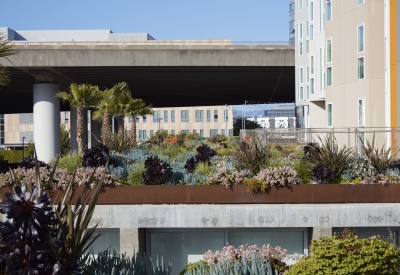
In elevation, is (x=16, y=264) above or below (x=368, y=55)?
below

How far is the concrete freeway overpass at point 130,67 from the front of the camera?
3838 cm

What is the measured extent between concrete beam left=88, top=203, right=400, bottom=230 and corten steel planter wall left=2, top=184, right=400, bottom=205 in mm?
608

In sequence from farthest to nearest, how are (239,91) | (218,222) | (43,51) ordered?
1. (239,91)
2. (43,51)
3. (218,222)

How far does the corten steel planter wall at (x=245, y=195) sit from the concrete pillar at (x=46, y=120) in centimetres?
2793

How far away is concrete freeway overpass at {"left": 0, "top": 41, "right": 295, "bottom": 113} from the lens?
38.3m

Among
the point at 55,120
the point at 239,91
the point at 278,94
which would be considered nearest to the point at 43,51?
the point at 55,120

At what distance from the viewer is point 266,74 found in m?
45.0

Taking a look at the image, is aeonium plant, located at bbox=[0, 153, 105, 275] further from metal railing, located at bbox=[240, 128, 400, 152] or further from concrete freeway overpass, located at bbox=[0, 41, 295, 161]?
concrete freeway overpass, located at bbox=[0, 41, 295, 161]

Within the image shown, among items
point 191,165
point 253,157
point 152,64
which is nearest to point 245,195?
point 253,157

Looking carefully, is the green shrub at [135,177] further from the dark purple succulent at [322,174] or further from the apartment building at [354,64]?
the apartment building at [354,64]

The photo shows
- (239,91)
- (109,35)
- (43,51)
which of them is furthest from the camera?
(109,35)

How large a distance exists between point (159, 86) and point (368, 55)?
78.8 ft

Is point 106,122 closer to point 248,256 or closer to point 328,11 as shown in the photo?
point 328,11

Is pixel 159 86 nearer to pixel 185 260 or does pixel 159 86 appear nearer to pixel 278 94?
pixel 278 94
